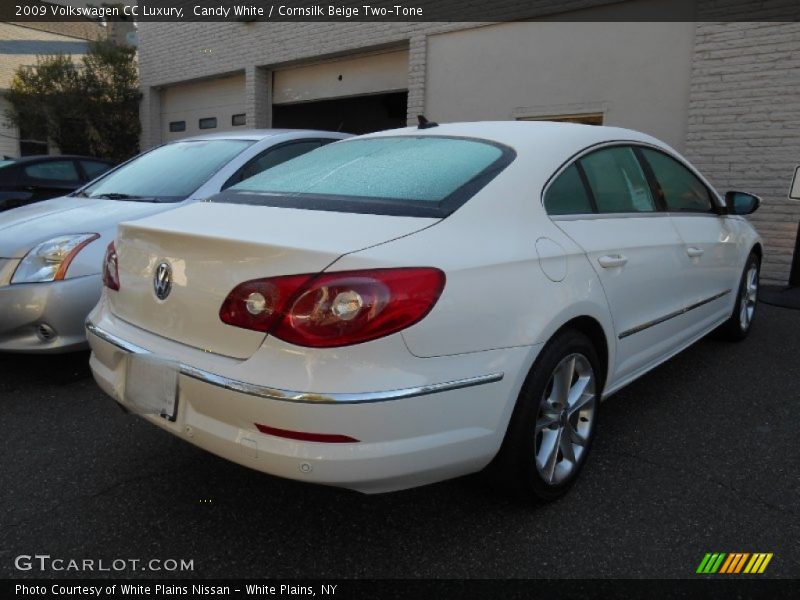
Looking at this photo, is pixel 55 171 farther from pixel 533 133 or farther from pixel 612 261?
pixel 612 261

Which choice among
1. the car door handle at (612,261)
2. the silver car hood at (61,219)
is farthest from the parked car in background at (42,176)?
the car door handle at (612,261)

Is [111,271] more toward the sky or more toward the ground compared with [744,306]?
more toward the sky

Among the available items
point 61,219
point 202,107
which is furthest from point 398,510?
point 202,107

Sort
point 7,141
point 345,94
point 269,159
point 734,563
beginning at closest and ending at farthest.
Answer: point 734,563
point 269,159
point 345,94
point 7,141

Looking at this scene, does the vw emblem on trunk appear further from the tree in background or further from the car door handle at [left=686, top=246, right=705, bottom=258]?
the tree in background

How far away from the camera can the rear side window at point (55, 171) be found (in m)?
7.34

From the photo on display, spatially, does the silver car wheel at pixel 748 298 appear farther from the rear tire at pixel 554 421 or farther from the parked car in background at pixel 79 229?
the parked car in background at pixel 79 229

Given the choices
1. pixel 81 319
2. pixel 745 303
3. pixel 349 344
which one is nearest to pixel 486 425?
pixel 349 344

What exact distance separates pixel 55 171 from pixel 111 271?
5.95 m

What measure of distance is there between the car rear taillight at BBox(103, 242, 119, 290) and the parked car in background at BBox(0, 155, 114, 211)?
534 cm

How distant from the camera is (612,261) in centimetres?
253

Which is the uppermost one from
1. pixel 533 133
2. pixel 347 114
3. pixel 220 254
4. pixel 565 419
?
pixel 347 114

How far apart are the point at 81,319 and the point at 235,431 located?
1970 millimetres

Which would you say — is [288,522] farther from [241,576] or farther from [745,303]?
[745,303]
